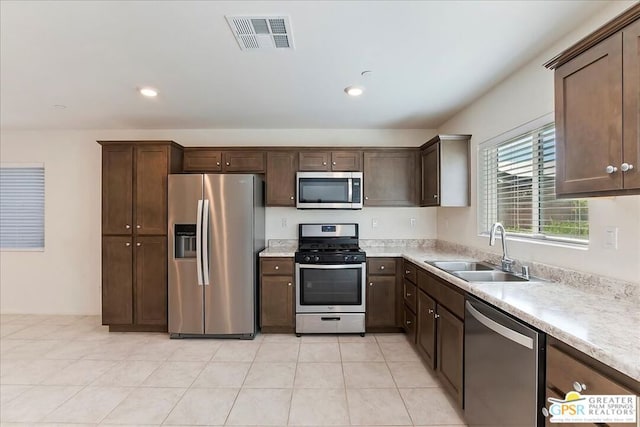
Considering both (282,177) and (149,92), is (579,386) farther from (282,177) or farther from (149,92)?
(149,92)

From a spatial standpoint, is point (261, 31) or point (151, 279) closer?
point (261, 31)

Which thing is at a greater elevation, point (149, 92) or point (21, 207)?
point (149, 92)

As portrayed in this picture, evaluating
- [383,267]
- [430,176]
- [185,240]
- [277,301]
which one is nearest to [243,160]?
[185,240]

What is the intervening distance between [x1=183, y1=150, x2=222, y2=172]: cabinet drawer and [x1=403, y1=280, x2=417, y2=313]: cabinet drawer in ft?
8.53

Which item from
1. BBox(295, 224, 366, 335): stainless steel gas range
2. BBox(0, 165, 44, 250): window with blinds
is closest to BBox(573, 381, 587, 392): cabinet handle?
BBox(295, 224, 366, 335): stainless steel gas range

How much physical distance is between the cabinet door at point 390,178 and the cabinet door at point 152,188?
7.75 feet

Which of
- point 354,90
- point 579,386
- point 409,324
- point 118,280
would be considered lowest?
point 409,324

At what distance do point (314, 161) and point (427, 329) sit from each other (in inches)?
87.0

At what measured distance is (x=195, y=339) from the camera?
10.7 feet

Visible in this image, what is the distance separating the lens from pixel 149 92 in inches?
107

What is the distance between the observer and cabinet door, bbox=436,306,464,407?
1.97 metres

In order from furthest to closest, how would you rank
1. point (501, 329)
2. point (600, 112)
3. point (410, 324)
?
1. point (410, 324)
2. point (501, 329)
3. point (600, 112)

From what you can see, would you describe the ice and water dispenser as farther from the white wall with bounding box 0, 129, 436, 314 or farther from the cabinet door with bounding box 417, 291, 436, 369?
the cabinet door with bounding box 417, 291, 436, 369

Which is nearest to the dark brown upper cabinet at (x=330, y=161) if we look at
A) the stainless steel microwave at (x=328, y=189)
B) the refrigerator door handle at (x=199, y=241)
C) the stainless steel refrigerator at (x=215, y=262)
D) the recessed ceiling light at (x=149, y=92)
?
the stainless steel microwave at (x=328, y=189)
